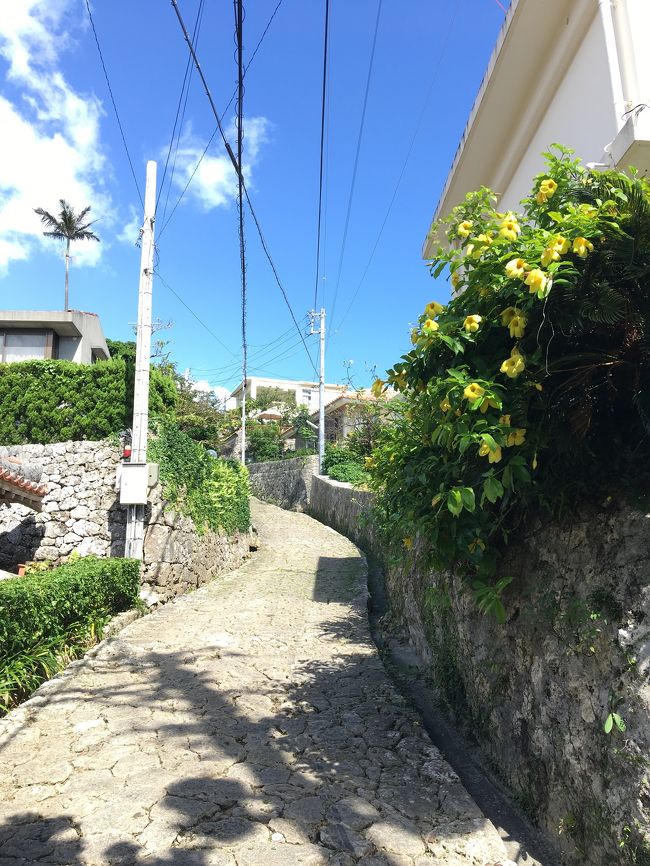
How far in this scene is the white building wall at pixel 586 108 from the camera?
5281 millimetres

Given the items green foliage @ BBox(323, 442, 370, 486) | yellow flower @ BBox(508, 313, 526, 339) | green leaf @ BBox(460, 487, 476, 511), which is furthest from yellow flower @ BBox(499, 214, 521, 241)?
green foliage @ BBox(323, 442, 370, 486)

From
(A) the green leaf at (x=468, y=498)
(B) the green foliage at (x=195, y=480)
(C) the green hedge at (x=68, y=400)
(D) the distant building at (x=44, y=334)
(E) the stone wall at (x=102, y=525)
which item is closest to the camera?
(A) the green leaf at (x=468, y=498)

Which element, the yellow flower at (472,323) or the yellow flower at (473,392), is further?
the yellow flower at (472,323)

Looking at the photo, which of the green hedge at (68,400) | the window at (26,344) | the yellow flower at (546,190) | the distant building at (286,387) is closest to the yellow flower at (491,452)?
the yellow flower at (546,190)

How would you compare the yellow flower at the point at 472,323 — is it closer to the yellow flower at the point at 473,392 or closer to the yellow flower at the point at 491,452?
the yellow flower at the point at 473,392

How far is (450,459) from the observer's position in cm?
303

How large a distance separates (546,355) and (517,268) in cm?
38

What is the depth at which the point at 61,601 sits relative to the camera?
20.1 feet

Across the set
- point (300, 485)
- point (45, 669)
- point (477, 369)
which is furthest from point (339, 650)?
point (300, 485)

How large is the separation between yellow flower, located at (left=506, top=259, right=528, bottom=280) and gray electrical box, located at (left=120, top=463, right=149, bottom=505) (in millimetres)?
7801

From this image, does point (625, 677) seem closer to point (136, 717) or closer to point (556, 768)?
A: point (556, 768)

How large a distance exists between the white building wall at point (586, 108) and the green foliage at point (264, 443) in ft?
89.6

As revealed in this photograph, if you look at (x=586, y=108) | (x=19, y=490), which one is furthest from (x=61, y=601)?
(x=586, y=108)

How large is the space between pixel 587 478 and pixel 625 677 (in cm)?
91
